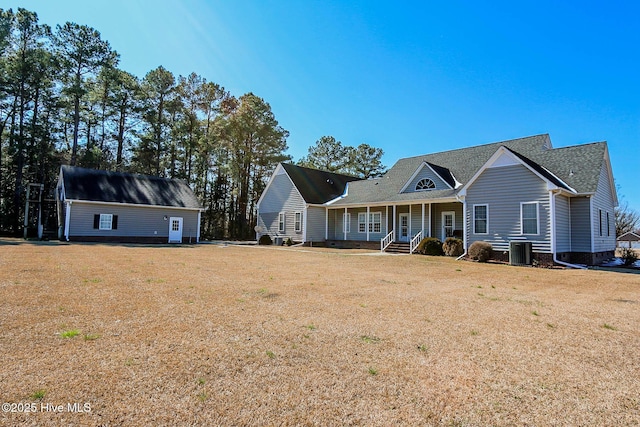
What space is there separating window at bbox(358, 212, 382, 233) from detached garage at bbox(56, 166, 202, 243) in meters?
14.1

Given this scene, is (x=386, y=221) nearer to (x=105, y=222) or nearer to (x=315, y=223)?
(x=315, y=223)

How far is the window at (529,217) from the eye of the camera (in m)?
14.4

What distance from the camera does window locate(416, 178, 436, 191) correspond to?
2044 centimetres

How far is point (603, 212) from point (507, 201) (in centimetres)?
611

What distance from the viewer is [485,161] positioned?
2031cm

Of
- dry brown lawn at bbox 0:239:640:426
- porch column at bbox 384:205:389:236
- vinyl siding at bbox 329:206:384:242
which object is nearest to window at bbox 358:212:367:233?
vinyl siding at bbox 329:206:384:242

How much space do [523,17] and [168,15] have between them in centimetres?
1330

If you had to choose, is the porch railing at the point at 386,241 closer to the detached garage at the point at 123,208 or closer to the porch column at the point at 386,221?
the porch column at the point at 386,221

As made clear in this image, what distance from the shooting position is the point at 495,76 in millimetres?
17188

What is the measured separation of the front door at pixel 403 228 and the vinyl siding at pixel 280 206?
7.29 m

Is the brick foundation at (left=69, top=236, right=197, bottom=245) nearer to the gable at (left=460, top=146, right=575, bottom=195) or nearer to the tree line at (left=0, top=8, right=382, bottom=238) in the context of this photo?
the tree line at (left=0, top=8, right=382, bottom=238)

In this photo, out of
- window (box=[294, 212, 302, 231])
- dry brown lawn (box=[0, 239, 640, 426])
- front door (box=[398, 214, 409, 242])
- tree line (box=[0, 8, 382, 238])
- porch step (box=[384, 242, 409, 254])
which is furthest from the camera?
tree line (box=[0, 8, 382, 238])

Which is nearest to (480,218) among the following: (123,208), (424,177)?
(424,177)

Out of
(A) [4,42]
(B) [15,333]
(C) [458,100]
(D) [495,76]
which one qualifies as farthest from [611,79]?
(A) [4,42]
